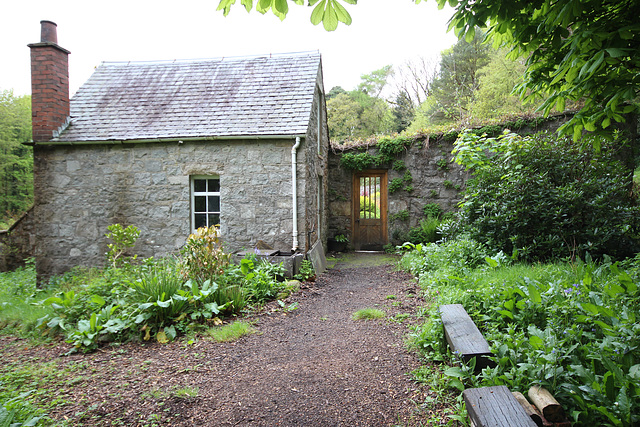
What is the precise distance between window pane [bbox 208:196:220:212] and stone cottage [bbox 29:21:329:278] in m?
0.02

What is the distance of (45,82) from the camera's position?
8500mm

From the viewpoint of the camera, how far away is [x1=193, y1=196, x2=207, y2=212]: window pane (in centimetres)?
834

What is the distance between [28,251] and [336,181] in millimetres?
10013

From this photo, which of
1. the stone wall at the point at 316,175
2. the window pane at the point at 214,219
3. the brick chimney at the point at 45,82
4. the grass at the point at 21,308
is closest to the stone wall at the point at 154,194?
the stone wall at the point at 316,175

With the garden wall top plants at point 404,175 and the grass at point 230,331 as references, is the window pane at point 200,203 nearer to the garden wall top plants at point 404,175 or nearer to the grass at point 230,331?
the grass at point 230,331

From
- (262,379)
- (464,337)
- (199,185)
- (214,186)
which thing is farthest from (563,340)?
(199,185)

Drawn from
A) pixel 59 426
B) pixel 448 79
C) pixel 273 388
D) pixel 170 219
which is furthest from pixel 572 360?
pixel 448 79

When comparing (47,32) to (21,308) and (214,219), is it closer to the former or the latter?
(214,219)

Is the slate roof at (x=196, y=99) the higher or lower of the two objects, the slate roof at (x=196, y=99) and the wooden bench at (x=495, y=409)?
the higher

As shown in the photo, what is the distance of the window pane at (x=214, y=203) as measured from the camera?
8297mm

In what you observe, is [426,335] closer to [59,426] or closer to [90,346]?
[59,426]

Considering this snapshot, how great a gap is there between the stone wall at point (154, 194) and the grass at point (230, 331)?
342 centimetres

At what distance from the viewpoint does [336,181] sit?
1193cm

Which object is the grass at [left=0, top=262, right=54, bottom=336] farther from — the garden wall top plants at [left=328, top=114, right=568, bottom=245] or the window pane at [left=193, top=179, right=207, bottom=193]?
the garden wall top plants at [left=328, top=114, right=568, bottom=245]
